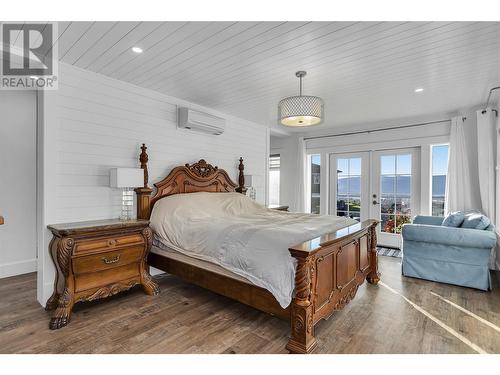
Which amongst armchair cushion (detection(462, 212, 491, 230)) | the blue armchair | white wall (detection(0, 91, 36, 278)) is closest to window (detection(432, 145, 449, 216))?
armchair cushion (detection(462, 212, 491, 230))

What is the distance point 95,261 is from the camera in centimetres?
258

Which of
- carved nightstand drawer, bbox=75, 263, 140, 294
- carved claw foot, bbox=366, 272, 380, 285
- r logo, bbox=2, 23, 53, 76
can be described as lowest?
carved claw foot, bbox=366, 272, 380, 285

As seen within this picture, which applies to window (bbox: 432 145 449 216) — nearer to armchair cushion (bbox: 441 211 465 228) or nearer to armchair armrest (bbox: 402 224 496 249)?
armchair cushion (bbox: 441 211 465 228)

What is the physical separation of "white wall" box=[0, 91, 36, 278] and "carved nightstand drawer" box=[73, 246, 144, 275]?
74.0 inches

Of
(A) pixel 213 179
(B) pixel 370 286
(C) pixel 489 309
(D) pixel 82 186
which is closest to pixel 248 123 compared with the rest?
(A) pixel 213 179

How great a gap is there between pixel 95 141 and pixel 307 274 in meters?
2.68

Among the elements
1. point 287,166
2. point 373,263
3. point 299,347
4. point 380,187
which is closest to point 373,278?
point 373,263

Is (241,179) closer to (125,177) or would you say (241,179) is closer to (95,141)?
(125,177)

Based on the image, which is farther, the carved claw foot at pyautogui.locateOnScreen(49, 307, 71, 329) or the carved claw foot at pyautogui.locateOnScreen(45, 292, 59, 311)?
the carved claw foot at pyautogui.locateOnScreen(45, 292, 59, 311)

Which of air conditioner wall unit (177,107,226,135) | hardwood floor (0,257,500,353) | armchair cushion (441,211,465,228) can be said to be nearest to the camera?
hardwood floor (0,257,500,353)

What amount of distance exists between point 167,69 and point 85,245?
1.97 metres

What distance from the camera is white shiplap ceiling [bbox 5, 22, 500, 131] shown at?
2230 millimetres

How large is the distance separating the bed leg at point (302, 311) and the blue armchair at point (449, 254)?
7.42 ft

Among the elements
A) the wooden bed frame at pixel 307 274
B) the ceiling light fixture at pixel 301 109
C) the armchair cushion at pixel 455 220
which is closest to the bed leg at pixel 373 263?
the wooden bed frame at pixel 307 274
